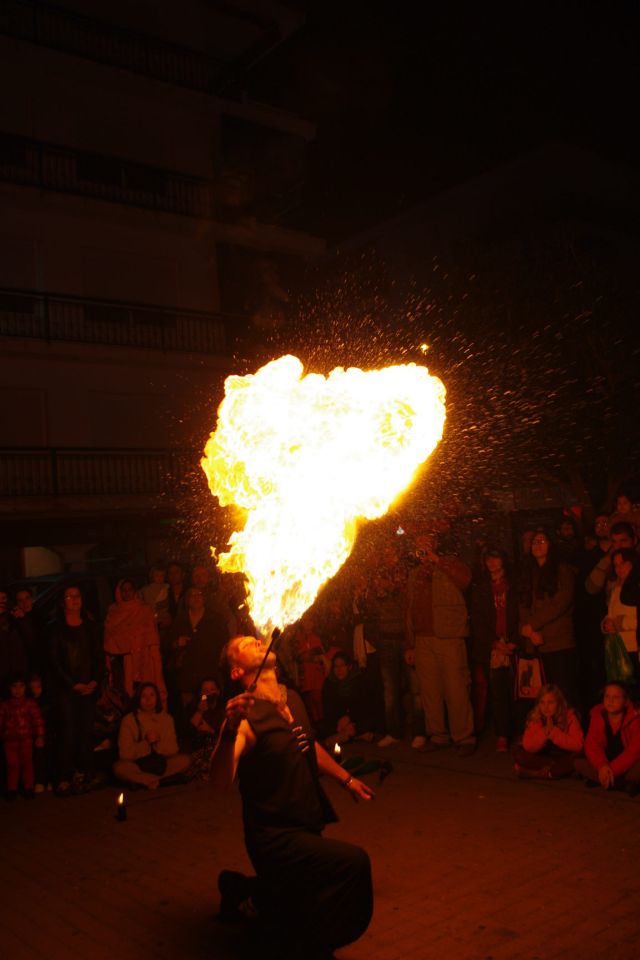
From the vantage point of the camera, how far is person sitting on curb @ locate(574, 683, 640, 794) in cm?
722

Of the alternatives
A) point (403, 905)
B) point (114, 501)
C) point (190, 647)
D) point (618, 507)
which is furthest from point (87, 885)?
point (114, 501)

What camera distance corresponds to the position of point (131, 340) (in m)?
23.5

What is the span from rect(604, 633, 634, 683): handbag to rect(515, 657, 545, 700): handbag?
0.68m

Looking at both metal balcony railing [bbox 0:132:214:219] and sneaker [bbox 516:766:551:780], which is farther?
metal balcony railing [bbox 0:132:214:219]

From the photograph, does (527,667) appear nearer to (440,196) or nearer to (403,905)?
(403,905)

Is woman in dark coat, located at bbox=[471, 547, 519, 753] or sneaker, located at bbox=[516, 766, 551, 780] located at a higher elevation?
woman in dark coat, located at bbox=[471, 547, 519, 753]

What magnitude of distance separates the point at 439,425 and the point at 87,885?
4329mm

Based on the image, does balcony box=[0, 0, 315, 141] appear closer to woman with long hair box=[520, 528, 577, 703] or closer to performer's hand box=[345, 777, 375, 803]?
woman with long hair box=[520, 528, 577, 703]

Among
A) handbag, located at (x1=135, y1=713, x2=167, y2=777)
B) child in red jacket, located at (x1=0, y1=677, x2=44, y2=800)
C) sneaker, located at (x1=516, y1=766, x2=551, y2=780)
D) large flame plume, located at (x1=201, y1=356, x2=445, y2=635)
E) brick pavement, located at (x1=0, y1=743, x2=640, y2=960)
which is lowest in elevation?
brick pavement, located at (x1=0, y1=743, x2=640, y2=960)

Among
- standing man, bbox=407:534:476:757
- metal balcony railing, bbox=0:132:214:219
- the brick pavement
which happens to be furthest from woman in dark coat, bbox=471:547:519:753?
metal balcony railing, bbox=0:132:214:219

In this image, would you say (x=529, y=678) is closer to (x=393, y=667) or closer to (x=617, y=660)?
(x=617, y=660)

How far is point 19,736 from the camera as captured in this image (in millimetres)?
8648

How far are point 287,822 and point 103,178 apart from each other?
21809mm

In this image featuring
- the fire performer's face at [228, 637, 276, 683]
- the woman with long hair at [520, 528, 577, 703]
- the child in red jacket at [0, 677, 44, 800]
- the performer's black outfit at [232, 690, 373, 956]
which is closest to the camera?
the performer's black outfit at [232, 690, 373, 956]
